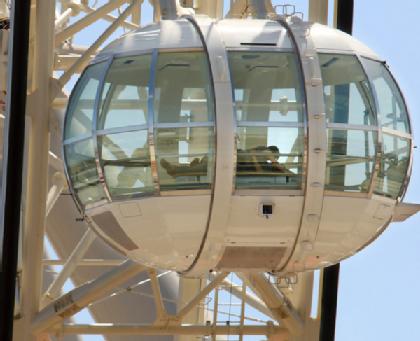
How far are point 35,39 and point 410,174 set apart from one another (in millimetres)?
7237

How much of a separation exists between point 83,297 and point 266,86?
23.1ft

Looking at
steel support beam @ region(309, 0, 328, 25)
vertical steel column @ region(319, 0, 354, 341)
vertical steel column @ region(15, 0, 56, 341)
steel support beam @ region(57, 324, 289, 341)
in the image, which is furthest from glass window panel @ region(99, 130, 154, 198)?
steel support beam @ region(309, 0, 328, 25)

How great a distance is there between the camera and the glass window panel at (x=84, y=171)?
29875 millimetres

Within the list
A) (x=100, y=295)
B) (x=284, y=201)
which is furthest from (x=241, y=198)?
(x=100, y=295)

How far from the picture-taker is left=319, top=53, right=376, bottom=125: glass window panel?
2964 cm

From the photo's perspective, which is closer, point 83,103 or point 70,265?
point 83,103

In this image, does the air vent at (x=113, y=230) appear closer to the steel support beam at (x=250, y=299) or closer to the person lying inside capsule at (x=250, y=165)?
the person lying inside capsule at (x=250, y=165)

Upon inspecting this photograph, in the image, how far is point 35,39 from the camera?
35250mm

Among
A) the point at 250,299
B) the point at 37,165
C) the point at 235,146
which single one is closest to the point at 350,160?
the point at 235,146

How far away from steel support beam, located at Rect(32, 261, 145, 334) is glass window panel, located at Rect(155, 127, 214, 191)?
6092 millimetres

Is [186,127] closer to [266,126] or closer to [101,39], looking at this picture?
[266,126]

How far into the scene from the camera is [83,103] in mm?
30172

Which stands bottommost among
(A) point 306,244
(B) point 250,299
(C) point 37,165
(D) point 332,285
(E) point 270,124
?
(B) point 250,299

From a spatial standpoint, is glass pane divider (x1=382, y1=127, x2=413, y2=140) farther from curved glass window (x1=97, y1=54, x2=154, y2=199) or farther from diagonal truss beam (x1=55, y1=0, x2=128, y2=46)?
diagonal truss beam (x1=55, y1=0, x2=128, y2=46)
